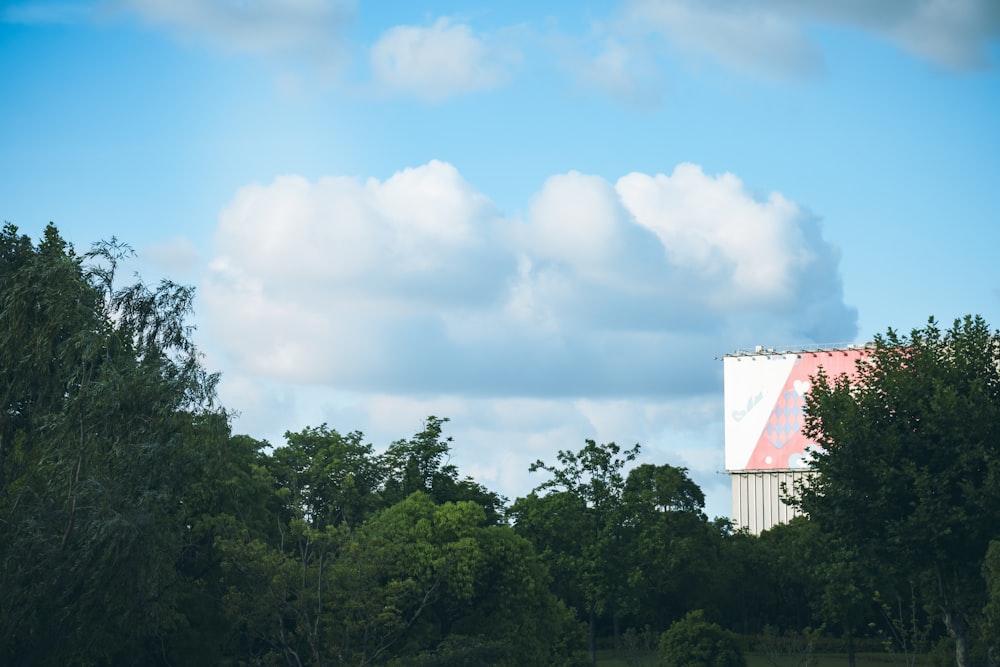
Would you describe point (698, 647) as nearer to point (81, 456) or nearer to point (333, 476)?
point (333, 476)

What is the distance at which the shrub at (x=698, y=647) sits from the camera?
50.3 meters

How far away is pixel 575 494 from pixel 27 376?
122ft

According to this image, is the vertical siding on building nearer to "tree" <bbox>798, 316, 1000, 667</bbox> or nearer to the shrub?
the shrub

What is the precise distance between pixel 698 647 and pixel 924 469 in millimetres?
15288

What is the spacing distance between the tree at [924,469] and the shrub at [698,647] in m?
10.0

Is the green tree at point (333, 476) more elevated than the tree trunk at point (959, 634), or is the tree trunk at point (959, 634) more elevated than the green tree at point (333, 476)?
the green tree at point (333, 476)

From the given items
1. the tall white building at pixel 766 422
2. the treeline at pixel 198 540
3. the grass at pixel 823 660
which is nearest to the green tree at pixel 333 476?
the treeline at pixel 198 540

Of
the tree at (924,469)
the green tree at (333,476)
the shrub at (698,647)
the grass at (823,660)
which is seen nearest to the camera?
the tree at (924,469)

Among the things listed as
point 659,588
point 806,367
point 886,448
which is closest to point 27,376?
point 886,448

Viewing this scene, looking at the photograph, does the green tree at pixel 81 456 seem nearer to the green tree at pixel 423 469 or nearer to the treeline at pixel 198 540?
the treeline at pixel 198 540

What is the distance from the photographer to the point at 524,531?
6800cm

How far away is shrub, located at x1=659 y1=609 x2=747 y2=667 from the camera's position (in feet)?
165

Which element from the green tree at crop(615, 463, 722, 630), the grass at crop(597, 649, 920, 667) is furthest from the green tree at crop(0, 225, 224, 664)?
the grass at crop(597, 649, 920, 667)

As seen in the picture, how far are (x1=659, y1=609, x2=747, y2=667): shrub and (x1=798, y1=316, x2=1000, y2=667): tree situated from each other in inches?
395
